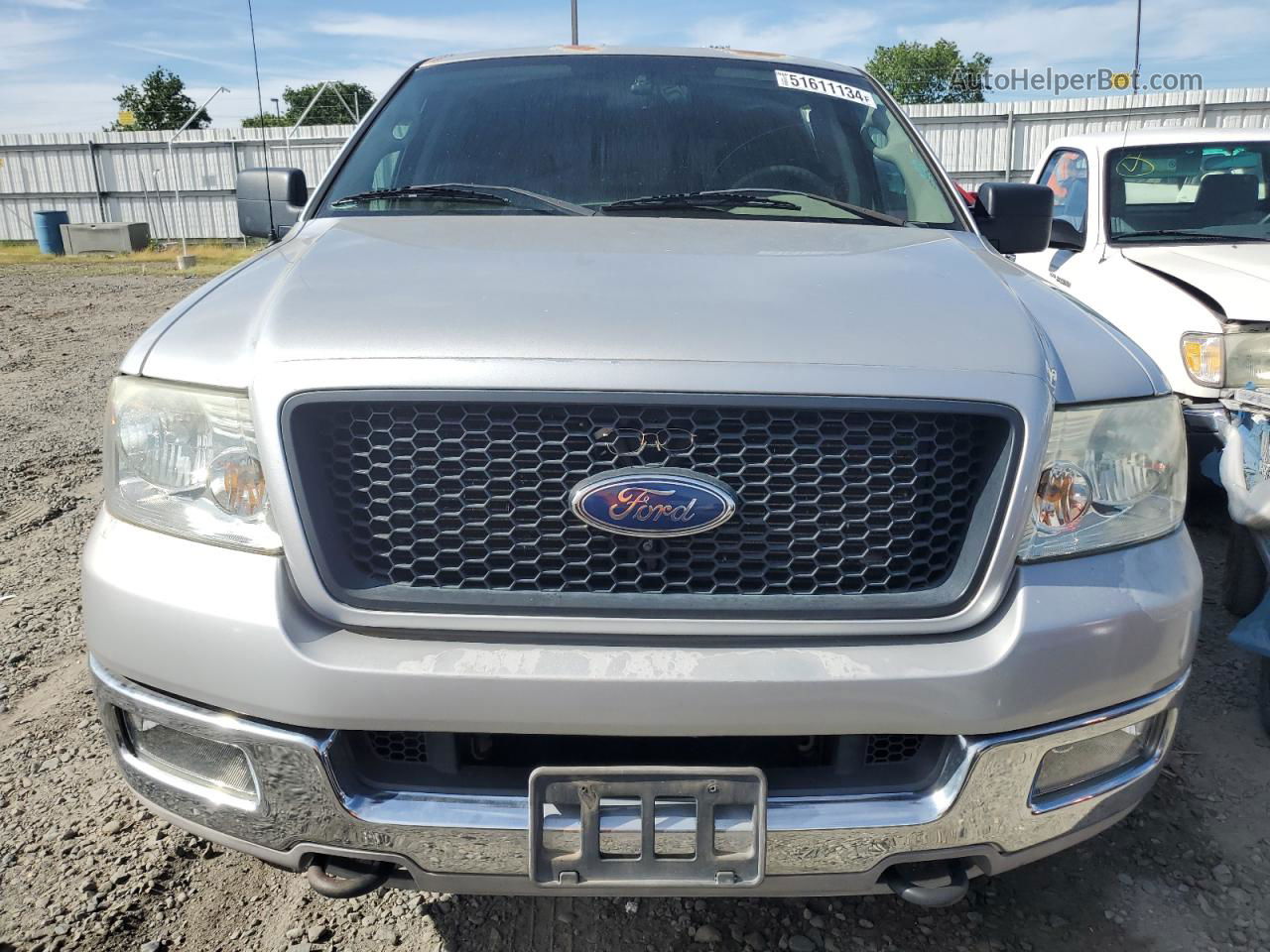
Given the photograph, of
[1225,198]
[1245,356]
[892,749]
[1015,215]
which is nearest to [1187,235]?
[1225,198]

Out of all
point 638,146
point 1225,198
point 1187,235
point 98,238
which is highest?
point 638,146

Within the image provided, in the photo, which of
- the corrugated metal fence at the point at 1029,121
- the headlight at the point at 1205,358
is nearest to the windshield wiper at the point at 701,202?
the headlight at the point at 1205,358

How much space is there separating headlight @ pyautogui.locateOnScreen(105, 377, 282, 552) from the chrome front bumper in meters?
0.29

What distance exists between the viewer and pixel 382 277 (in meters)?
1.83

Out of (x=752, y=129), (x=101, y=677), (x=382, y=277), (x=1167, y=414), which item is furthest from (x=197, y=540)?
(x=752, y=129)

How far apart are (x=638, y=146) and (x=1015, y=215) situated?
1.14 metres

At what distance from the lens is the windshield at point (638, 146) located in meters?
2.58

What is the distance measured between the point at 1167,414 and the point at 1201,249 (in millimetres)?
4040

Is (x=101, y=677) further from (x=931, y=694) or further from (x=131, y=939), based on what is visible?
(x=931, y=694)

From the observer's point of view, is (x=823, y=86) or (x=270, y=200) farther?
(x=823, y=86)

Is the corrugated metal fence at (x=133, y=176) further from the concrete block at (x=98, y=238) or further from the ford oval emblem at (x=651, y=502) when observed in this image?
the ford oval emblem at (x=651, y=502)

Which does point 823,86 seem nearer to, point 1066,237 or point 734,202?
point 734,202

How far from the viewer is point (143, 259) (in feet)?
75.3

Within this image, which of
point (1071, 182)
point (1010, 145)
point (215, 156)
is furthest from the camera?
point (215, 156)
